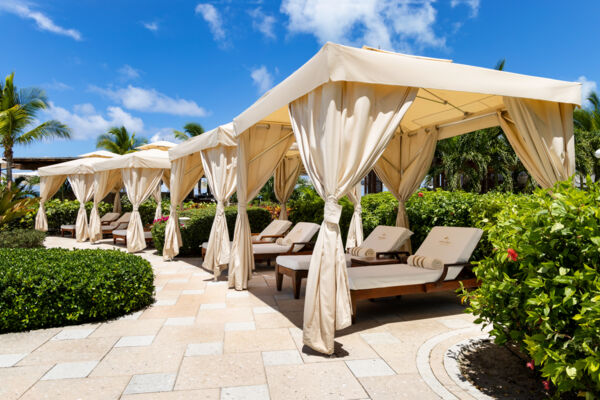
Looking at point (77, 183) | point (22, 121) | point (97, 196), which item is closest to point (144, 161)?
point (97, 196)

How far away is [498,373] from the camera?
2.79m

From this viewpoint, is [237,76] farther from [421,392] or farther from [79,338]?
[421,392]

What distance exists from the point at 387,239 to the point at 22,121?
1782cm

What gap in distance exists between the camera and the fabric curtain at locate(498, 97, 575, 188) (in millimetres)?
4391

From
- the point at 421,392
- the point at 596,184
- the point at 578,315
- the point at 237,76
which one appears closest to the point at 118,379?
the point at 421,392

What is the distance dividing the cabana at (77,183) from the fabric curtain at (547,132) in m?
10.4

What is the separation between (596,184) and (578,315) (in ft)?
2.84

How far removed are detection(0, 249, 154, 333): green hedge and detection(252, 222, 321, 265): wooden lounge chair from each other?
2345mm

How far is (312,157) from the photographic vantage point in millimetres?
3570

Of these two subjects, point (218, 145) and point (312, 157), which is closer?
point (312, 157)

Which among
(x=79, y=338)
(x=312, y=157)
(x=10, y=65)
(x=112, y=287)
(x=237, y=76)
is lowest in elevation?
(x=79, y=338)

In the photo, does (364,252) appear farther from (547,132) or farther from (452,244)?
(547,132)

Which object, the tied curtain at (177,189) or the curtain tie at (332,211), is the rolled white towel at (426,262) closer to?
the curtain tie at (332,211)

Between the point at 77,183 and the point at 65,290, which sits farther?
the point at 77,183
